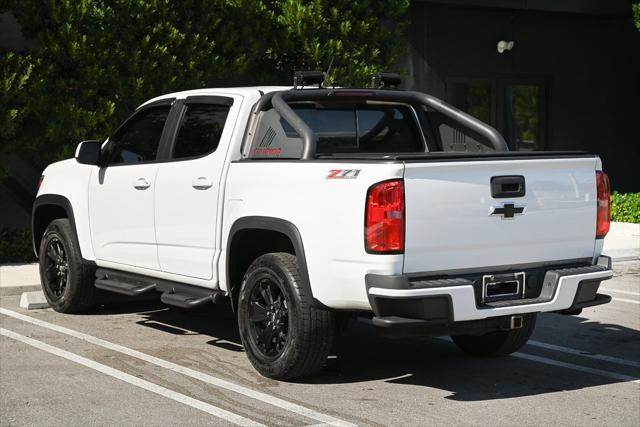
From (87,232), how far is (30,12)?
206 inches

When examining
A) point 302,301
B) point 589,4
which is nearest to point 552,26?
point 589,4

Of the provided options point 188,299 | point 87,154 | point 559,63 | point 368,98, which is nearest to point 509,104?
point 559,63

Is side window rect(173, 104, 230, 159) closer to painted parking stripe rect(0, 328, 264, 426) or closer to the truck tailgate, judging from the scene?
painted parking stripe rect(0, 328, 264, 426)

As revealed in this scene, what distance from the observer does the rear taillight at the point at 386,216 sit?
253 inches

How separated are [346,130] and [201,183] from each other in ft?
3.72

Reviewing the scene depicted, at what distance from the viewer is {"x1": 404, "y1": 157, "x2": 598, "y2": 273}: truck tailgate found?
6.54 meters

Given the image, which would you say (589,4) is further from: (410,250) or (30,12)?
(410,250)

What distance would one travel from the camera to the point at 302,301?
22.9ft

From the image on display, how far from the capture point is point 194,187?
26.3 feet

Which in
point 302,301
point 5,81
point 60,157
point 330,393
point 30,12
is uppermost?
point 30,12

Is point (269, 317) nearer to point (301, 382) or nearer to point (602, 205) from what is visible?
point (301, 382)

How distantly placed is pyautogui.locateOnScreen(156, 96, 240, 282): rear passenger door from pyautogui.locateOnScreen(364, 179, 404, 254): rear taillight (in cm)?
165

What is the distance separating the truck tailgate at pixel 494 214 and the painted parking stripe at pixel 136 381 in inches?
52.7

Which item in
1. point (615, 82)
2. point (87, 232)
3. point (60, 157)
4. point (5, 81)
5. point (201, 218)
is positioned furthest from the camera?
point (615, 82)
